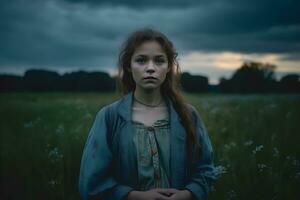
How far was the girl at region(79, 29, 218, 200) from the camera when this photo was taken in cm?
262

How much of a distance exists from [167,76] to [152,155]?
61cm

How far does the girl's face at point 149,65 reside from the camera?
2650 millimetres

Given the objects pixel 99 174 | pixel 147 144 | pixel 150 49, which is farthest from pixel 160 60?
pixel 99 174

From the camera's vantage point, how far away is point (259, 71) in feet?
19.4

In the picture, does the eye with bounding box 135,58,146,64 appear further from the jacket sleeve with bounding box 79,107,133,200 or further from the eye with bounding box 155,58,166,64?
the jacket sleeve with bounding box 79,107,133,200

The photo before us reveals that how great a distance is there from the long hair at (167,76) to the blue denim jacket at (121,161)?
5cm

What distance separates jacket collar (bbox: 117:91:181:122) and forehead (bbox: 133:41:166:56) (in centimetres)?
29

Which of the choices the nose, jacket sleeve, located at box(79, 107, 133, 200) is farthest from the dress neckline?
the nose

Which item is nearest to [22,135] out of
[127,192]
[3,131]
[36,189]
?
[3,131]

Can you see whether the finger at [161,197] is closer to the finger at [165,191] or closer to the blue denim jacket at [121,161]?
the finger at [165,191]

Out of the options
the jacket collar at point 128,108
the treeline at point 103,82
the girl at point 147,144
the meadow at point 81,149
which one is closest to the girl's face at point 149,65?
the girl at point 147,144

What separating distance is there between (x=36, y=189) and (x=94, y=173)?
1524mm

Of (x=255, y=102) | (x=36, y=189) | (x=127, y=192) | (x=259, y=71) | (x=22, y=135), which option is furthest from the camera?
(x=255, y=102)

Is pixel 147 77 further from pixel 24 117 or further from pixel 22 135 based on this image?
pixel 24 117
